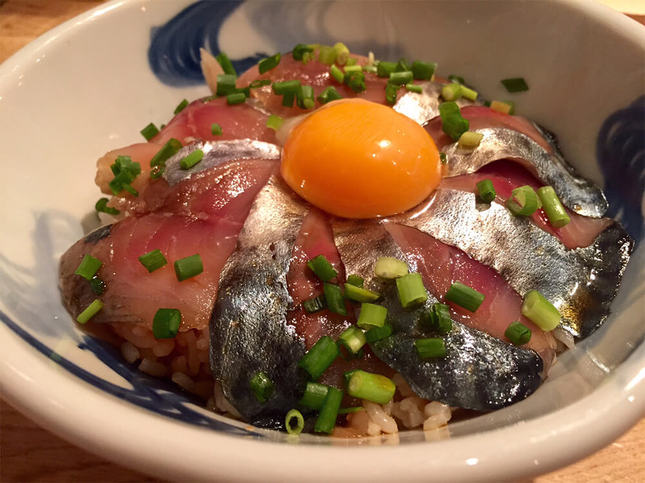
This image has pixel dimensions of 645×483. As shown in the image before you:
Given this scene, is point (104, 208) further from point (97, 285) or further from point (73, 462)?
point (73, 462)

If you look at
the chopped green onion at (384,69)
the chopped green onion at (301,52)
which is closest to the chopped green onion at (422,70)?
the chopped green onion at (384,69)

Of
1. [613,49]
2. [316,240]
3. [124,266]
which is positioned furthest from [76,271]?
[613,49]

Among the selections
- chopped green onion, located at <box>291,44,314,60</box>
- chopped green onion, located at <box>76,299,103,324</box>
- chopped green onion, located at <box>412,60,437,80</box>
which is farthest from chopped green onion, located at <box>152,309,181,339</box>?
chopped green onion, located at <box>412,60,437,80</box>

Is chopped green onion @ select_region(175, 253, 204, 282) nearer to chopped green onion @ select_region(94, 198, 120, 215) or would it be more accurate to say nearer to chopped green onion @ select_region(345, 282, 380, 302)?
chopped green onion @ select_region(345, 282, 380, 302)

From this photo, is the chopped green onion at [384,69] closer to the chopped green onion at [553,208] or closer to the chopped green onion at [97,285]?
the chopped green onion at [553,208]

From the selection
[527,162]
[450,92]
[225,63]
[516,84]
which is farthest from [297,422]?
[516,84]

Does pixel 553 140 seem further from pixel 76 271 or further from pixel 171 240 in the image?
pixel 76 271
